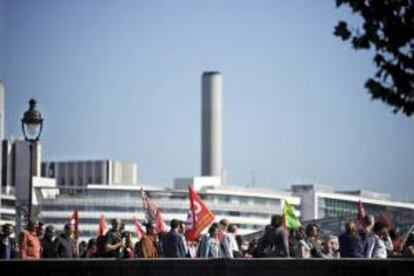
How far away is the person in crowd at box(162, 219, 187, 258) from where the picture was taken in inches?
944

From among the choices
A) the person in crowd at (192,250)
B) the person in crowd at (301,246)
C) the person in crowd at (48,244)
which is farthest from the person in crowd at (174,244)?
the person in crowd at (301,246)

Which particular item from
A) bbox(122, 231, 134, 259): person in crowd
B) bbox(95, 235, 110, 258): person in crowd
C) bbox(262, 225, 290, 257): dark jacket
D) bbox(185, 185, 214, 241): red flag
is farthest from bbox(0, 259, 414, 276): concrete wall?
bbox(185, 185, 214, 241): red flag

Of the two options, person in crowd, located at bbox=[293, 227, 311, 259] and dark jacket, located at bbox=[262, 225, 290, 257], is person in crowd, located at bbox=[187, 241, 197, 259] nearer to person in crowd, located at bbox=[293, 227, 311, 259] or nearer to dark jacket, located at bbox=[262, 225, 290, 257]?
person in crowd, located at bbox=[293, 227, 311, 259]

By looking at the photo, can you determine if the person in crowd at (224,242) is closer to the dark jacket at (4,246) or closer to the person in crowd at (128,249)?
the person in crowd at (128,249)

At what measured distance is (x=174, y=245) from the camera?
78.7 ft

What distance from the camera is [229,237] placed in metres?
25.6

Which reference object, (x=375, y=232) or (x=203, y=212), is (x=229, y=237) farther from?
(x=203, y=212)

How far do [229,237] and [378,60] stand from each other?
11.6 meters

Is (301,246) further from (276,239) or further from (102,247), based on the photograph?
(102,247)

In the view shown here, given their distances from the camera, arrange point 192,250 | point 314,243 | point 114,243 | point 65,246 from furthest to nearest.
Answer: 1. point 192,250
2. point 314,243
3. point 114,243
4. point 65,246

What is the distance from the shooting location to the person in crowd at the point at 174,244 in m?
24.0

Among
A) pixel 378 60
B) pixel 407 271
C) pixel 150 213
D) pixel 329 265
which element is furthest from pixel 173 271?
pixel 150 213

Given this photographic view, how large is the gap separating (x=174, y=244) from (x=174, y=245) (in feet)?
0.07

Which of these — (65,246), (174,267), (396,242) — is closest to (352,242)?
(396,242)
